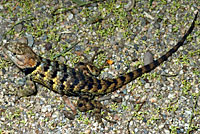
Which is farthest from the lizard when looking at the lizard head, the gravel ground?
the gravel ground

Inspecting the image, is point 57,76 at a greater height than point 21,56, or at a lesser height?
lesser

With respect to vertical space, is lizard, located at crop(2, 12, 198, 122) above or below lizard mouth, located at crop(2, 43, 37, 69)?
below

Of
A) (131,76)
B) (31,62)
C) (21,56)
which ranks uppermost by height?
(21,56)

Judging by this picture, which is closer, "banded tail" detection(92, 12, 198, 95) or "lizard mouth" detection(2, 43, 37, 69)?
"lizard mouth" detection(2, 43, 37, 69)

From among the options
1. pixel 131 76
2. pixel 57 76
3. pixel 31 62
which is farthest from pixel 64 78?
pixel 131 76

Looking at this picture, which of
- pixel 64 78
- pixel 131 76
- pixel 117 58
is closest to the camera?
pixel 64 78

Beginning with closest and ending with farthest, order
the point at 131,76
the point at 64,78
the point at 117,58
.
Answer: the point at 64,78 < the point at 131,76 < the point at 117,58

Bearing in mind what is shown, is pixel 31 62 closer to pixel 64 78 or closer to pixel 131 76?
pixel 64 78

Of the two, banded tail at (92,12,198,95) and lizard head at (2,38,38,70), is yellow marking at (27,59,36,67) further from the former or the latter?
banded tail at (92,12,198,95)

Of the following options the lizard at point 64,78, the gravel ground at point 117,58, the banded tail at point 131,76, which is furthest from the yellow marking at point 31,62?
the banded tail at point 131,76
